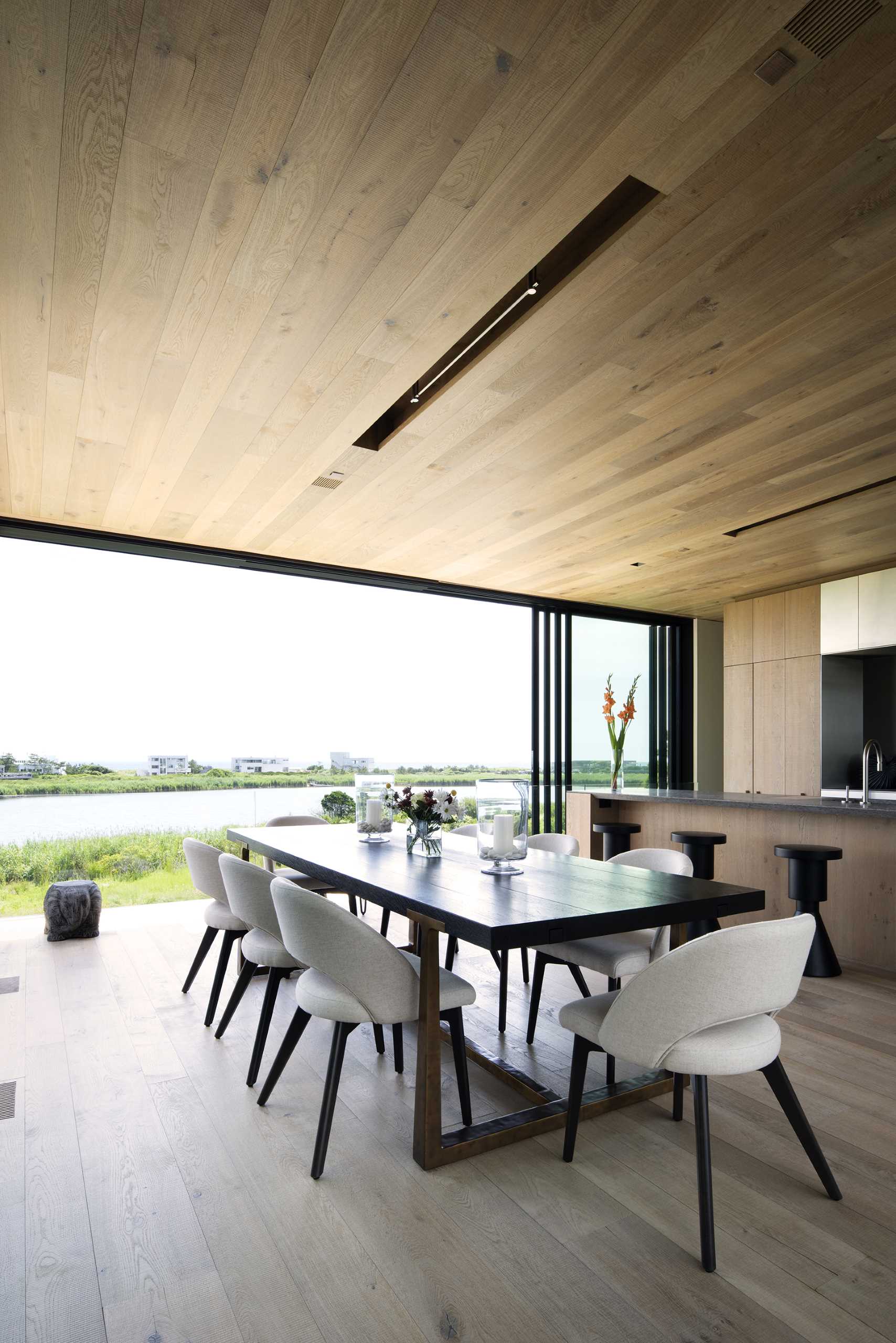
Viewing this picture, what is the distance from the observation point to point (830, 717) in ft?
20.4

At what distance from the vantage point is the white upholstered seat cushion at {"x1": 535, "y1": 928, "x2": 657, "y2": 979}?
2.74 meters

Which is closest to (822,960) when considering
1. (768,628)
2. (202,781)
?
(768,628)

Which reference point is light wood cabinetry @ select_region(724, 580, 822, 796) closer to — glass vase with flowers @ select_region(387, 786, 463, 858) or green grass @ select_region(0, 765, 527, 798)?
green grass @ select_region(0, 765, 527, 798)

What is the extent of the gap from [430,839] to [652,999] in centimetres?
162

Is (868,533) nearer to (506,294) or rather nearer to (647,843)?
(647,843)

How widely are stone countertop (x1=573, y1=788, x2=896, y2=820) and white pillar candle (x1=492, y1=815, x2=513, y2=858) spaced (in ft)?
6.95

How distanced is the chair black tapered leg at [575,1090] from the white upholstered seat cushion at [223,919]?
1.48 m

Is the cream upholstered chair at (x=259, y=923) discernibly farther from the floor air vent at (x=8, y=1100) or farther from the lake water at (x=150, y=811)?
the lake water at (x=150, y=811)

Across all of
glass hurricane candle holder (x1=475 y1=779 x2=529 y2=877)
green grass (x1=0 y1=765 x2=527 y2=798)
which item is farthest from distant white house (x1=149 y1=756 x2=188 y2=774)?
glass hurricane candle holder (x1=475 y1=779 x2=529 y2=877)

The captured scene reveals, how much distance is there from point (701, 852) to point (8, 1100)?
149 inches

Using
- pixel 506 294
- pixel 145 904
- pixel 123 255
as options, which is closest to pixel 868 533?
pixel 506 294

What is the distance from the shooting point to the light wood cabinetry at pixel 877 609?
5.61 meters

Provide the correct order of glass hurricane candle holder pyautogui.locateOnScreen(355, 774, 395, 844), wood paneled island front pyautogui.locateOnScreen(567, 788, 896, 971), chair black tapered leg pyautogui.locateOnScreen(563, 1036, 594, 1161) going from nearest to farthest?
chair black tapered leg pyautogui.locateOnScreen(563, 1036, 594, 1161)
glass hurricane candle holder pyautogui.locateOnScreen(355, 774, 395, 844)
wood paneled island front pyautogui.locateOnScreen(567, 788, 896, 971)

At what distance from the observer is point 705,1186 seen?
1775 mm
